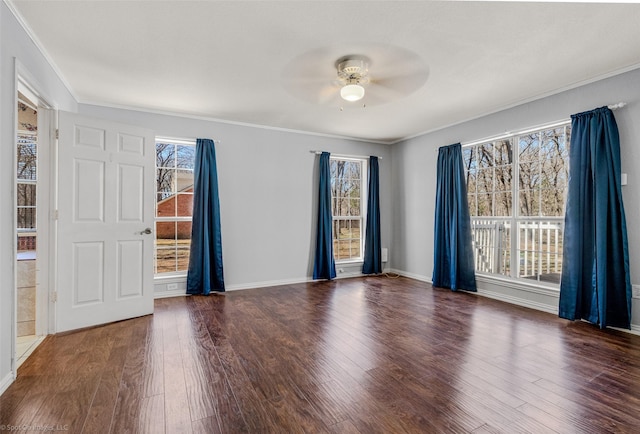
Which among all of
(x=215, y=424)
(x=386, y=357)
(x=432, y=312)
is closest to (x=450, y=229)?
(x=432, y=312)

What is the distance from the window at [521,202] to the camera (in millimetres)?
3822

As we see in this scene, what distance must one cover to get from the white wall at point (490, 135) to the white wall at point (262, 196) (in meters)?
Answer: 1.52

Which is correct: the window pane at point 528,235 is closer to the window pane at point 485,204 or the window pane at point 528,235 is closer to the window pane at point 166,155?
the window pane at point 485,204

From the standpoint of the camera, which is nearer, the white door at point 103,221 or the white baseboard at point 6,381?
the white baseboard at point 6,381

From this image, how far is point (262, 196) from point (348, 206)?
5.71 feet

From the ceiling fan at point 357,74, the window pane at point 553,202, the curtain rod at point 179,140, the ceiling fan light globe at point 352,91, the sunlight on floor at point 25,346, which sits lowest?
the sunlight on floor at point 25,346

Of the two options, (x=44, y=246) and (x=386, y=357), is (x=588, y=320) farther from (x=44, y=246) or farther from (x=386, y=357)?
(x=44, y=246)

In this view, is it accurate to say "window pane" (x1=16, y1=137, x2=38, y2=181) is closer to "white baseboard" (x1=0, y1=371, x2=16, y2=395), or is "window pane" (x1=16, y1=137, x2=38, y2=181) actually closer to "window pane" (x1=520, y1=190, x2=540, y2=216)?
"white baseboard" (x1=0, y1=371, x2=16, y2=395)

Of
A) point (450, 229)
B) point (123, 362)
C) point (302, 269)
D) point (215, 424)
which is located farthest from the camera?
point (302, 269)

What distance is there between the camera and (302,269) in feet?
17.4

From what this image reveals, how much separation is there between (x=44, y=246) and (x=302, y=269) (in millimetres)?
3349

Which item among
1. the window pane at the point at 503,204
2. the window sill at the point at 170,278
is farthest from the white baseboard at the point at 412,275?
the window sill at the point at 170,278

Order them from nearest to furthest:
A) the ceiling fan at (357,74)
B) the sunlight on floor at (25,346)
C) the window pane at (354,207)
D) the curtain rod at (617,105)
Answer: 1. the sunlight on floor at (25,346)
2. the ceiling fan at (357,74)
3. the curtain rod at (617,105)
4. the window pane at (354,207)

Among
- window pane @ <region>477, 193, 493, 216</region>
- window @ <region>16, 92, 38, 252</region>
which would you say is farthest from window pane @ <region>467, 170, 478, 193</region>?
window @ <region>16, 92, 38, 252</region>
